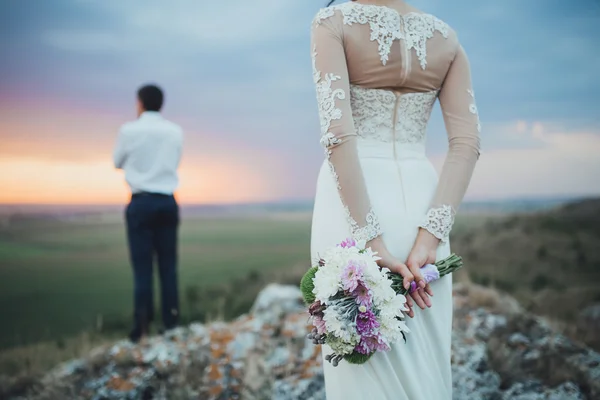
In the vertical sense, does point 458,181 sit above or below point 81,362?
above

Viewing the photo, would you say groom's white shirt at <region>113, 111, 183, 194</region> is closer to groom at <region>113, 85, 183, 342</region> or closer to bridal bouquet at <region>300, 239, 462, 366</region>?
groom at <region>113, 85, 183, 342</region>

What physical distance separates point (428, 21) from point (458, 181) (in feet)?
2.09

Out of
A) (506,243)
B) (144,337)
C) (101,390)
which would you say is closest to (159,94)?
(144,337)

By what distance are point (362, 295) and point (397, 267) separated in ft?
0.82

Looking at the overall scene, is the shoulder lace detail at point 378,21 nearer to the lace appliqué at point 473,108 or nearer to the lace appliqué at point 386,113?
the lace appliqué at point 386,113

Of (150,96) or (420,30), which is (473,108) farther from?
(150,96)

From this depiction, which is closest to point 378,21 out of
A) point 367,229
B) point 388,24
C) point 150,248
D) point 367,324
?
point 388,24

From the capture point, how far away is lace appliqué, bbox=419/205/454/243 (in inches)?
80.0

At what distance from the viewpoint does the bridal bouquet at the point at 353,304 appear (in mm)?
1710

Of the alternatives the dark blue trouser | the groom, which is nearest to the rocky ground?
the dark blue trouser

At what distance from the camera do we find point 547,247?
7254mm

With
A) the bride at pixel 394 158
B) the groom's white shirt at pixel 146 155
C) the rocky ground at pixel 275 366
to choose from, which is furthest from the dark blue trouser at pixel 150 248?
the bride at pixel 394 158

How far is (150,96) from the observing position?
533cm

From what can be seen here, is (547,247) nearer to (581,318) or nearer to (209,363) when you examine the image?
(581,318)
